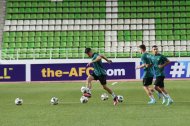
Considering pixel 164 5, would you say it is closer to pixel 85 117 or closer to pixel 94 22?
pixel 94 22

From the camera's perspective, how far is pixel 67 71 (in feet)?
113

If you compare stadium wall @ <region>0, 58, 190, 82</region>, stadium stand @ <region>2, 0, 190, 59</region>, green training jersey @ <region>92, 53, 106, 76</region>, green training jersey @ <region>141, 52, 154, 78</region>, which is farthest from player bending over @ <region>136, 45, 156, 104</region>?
stadium stand @ <region>2, 0, 190, 59</region>

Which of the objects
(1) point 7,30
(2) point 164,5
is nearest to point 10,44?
(1) point 7,30

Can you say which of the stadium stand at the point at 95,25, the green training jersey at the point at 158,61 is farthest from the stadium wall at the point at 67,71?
the green training jersey at the point at 158,61

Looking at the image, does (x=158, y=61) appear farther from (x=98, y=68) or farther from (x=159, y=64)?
(x=98, y=68)

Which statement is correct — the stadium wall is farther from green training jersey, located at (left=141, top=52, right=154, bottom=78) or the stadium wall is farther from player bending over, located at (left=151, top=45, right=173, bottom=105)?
player bending over, located at (left=151, top=45, right=173, bottom=105)

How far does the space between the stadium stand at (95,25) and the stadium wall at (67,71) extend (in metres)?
4.91

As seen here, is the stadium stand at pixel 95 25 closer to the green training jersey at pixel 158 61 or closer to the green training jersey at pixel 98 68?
the green training jersey at pixel 98 68

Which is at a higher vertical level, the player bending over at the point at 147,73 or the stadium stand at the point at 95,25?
the stadium stand at the point at 95,25

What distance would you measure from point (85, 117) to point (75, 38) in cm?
2914

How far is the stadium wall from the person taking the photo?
34.2 m

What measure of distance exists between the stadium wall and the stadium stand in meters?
4.91

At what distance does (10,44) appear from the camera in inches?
1622

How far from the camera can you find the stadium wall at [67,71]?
112 ft
